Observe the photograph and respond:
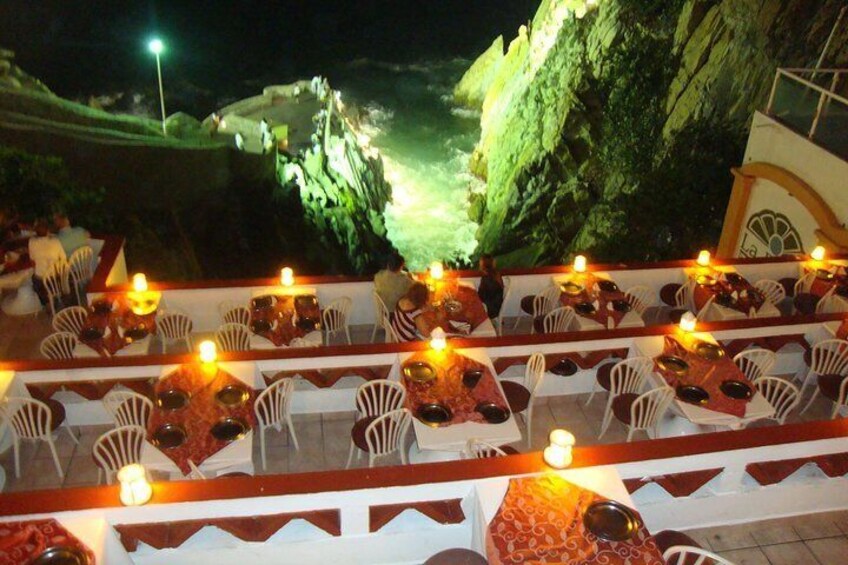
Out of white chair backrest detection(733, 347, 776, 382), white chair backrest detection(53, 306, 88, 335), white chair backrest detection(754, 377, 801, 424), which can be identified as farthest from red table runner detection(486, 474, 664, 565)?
white chair backrest detection(53, 306, 88, 335)

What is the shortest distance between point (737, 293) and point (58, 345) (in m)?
7.72

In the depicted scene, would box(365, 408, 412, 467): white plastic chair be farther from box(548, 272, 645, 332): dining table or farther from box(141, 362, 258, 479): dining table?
box(548, 272, 645, 332): dining table

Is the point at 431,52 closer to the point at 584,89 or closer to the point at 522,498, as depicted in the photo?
the point at 584,89

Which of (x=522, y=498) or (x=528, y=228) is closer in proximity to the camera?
(x=522, y=498)

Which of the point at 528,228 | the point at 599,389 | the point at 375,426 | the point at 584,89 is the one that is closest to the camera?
the point at 375,426

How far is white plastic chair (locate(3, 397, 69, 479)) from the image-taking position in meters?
5.77

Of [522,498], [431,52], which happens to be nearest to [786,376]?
[522,498]

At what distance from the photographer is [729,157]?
1570 cm

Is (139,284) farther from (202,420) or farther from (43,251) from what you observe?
(202,420)

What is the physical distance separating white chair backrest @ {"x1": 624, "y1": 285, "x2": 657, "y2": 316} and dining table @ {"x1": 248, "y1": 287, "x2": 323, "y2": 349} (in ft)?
12.7

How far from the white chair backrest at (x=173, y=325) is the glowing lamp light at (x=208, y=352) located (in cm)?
179

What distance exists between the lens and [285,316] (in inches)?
296

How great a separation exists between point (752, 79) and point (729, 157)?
1.73 m

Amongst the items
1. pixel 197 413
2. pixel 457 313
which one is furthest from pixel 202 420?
pixel 457 313
